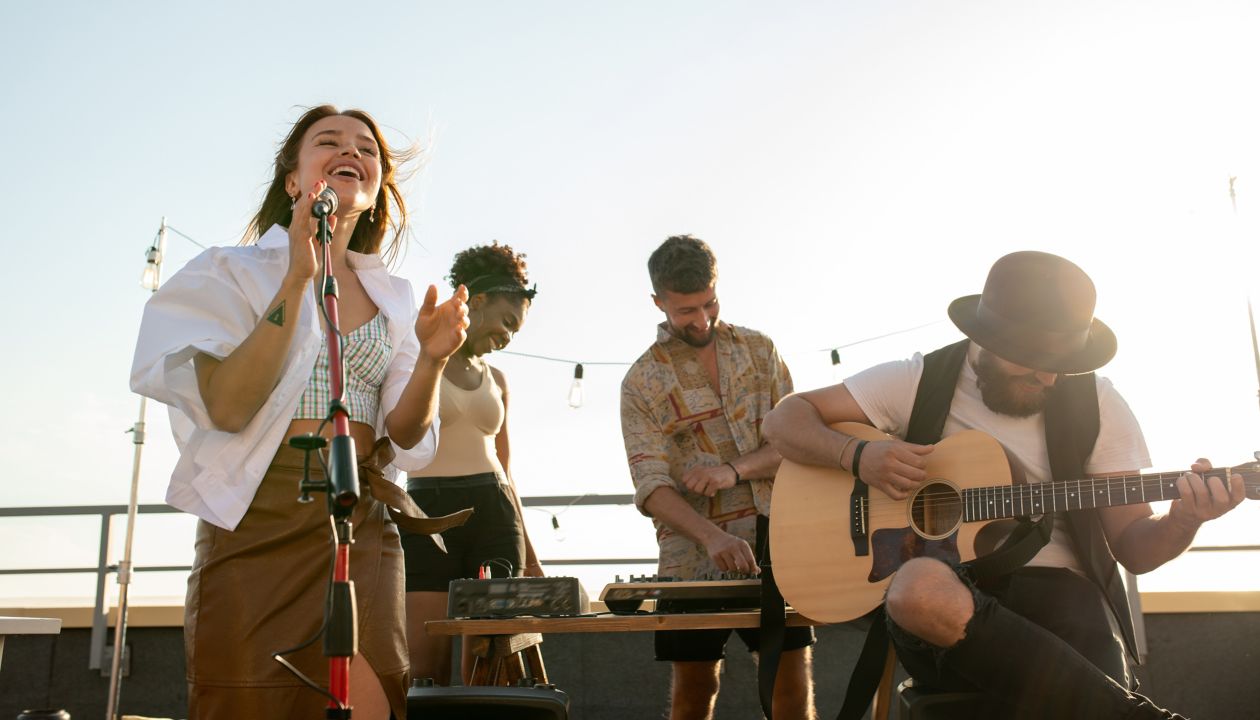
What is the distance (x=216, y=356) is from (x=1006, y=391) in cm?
207

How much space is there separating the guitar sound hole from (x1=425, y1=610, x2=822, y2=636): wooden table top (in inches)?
16.7

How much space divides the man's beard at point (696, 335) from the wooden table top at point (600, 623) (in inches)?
43.6

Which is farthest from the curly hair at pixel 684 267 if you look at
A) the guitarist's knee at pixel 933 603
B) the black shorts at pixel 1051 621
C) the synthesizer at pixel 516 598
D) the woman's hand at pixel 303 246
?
the woman's hand at pixel 303 246

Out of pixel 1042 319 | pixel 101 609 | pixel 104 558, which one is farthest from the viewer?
pixel 104 558

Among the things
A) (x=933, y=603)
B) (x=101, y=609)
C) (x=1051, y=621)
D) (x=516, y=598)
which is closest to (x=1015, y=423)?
(x=1051, y=621)

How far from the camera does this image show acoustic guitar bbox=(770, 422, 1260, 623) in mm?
2736

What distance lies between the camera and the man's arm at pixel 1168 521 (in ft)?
8.61

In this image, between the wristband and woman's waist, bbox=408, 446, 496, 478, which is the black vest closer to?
the wristband

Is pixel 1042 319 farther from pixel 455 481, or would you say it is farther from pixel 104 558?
pixel 104 558

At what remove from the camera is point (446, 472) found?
4.18 meters

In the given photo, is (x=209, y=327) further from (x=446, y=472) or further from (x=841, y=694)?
(x=841, y=694)

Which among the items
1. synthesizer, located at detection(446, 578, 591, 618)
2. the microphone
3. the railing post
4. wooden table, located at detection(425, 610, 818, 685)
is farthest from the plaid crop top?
the railing post

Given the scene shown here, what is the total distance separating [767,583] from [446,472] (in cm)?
156

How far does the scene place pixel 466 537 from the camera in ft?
13.4
